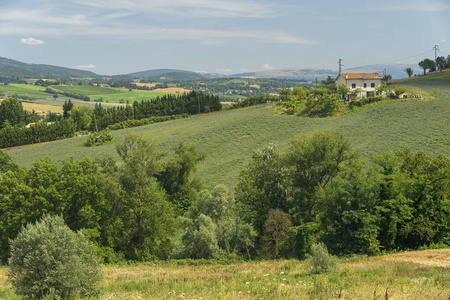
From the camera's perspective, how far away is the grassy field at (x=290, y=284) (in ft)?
44.3

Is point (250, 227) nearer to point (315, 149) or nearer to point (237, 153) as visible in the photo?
point (315, 149)

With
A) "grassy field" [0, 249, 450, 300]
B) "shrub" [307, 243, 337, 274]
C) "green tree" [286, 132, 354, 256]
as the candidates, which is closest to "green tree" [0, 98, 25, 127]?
"grassy field" [0, 249, 450, 300]

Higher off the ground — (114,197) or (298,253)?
(114,197)

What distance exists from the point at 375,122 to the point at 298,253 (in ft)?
152

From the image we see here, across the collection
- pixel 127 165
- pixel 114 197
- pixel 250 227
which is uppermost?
pixel 127 165

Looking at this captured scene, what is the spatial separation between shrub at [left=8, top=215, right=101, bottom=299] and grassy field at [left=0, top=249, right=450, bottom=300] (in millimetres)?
1695

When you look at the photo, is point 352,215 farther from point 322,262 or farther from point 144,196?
point 144,196

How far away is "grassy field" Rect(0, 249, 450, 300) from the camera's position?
44.3ft

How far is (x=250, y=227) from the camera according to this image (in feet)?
100

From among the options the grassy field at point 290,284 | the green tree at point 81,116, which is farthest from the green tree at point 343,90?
the green tree at point 81,116

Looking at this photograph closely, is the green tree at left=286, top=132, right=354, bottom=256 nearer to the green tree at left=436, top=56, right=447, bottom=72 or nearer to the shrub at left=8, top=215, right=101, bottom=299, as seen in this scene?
the shrub at left=8, top=215, right=101, bottom=299

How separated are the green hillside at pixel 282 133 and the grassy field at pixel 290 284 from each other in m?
26.4

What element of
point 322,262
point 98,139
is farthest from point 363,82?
point 322,262

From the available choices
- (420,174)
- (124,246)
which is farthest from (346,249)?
(124,246)
